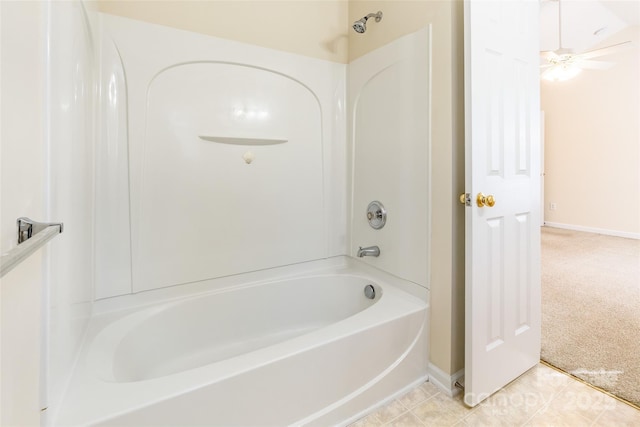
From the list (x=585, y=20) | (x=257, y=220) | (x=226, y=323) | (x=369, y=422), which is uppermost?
(x=585, y=20)

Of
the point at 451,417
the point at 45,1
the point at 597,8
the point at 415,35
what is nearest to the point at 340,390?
the point at 451,417

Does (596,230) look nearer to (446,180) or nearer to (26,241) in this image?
(446,180)

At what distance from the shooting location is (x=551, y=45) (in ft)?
13.6

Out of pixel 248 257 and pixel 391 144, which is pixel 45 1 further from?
pixel 391 144

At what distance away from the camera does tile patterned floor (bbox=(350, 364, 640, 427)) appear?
1.26 metres

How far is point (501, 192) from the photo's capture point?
139cm

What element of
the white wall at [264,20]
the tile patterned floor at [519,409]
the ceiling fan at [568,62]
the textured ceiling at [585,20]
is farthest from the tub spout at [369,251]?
the textured ceiling at [585,20]

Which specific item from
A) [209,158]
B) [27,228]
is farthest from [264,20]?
[27,228]

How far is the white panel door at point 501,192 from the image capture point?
129 centimetres

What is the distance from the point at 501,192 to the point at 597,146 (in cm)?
475

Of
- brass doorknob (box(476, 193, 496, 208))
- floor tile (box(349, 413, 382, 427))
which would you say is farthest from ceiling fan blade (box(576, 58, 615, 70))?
floor tile (box(349, 413, 382, 427))

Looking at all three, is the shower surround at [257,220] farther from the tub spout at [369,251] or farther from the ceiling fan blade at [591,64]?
the ceiling fan blade at [591,64]

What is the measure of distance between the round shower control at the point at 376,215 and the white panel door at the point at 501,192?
0.56 meters

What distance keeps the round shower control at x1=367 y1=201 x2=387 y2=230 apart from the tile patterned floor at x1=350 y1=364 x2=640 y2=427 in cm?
90
